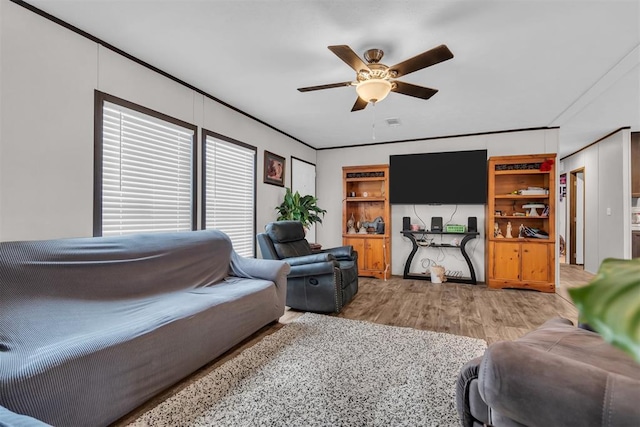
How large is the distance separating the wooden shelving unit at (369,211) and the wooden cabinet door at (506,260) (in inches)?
65.2

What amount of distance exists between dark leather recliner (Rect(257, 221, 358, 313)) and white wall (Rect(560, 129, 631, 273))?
4278 mm

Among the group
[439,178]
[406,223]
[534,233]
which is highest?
[439,178]

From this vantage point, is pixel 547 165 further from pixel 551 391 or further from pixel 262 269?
pixel 551 391

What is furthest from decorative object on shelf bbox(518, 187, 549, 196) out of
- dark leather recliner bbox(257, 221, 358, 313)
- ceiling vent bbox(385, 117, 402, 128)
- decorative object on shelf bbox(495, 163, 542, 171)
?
dark leather recliner bbox(257, 221, 358, 313)

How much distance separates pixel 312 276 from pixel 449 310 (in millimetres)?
1630

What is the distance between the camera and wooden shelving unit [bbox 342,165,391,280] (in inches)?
212

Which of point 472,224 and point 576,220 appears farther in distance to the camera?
point 576,220

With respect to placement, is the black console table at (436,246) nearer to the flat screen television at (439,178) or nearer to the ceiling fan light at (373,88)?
the flat screen television at (439,178)

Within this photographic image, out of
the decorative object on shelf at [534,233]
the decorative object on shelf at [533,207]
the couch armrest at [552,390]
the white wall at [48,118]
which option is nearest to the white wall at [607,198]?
the decorative object on shelf at [534,233]

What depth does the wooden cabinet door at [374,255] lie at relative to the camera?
211 inches

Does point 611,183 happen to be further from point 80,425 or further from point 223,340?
point 80,425

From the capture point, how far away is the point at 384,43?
2.48 metres

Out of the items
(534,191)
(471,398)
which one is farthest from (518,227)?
(471,398)

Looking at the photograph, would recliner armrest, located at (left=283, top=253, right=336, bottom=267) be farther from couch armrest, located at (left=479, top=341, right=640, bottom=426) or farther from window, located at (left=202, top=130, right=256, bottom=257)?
couch armrest, located at (left=479, top=341, right=640, bottom=426)
